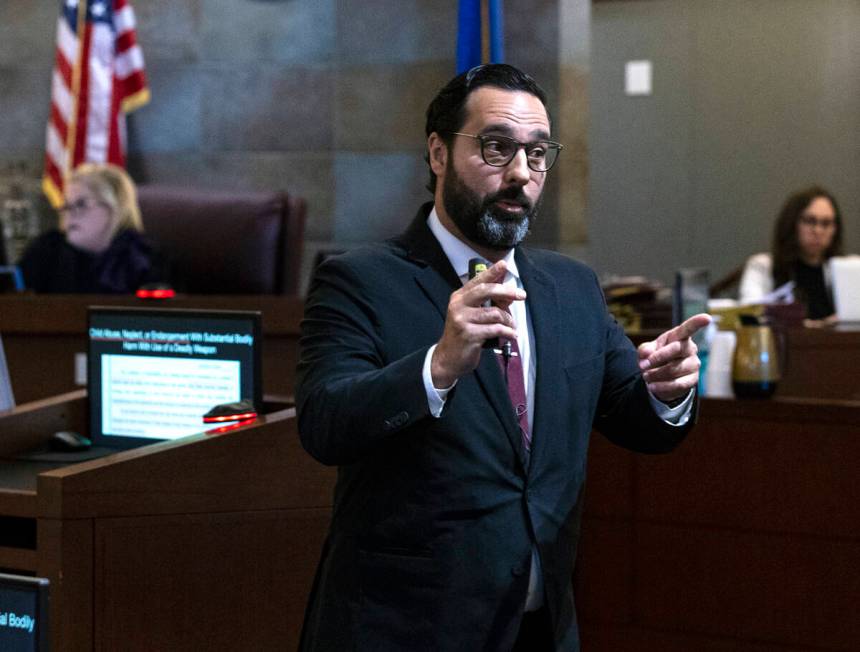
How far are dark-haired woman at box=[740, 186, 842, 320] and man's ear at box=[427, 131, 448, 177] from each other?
3.88 m

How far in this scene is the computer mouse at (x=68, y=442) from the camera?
8.73 feet

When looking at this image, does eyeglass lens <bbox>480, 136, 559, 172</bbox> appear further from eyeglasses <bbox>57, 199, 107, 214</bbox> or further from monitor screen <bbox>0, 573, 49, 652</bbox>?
eyeglasses <bbox>57, 199, 107, 214</bbox>

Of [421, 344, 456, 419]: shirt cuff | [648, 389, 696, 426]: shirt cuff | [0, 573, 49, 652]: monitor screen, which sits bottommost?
[0, 573, 49, 652]: monitor screen

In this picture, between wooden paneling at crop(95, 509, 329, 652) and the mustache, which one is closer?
the mustache

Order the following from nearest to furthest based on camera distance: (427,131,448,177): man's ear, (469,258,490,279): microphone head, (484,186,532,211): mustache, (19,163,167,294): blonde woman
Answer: (469,258,490,279): microphone head, (484,186,532,211): mustache, (427,131,448,177): man's ear, (19,163,167,294): blonde woman

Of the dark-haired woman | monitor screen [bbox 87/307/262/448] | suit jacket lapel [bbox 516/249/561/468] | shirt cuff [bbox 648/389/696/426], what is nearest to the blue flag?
monitor screen [bbox 87/307/262/448]

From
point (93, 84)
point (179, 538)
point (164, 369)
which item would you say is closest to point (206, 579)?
point (179, 538)

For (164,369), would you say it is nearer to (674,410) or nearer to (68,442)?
(68,442)

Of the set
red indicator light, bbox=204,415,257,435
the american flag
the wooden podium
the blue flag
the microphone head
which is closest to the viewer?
the microphone head

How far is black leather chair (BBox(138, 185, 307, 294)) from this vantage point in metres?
5.10

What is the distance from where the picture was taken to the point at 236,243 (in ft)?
16.8

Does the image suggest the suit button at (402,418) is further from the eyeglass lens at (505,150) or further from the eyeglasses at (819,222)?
the eyeglasses at (819,222)

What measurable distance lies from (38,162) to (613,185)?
3.18 meters

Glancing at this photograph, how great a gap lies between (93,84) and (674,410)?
17.7ft
